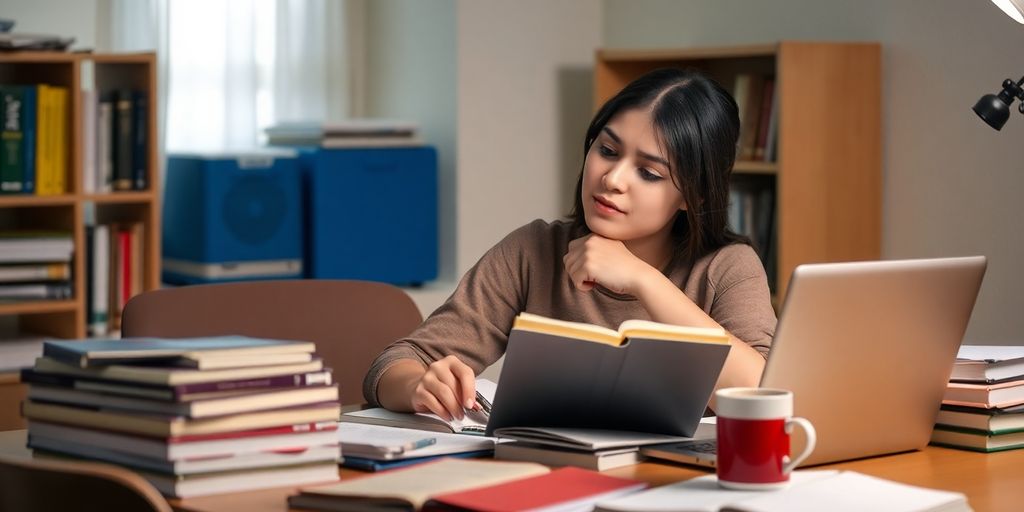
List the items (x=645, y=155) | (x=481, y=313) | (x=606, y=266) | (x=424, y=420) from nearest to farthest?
1. (x=424, y=420)
2. (x=606, y=266)
3. (x=645, y=155)
4. (x=481, y=313)

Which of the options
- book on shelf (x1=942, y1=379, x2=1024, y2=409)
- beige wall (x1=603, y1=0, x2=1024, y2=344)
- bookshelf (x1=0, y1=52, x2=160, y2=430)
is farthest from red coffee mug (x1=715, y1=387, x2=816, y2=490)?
bookshelf (x1=0, y1=52, x2=160, y2=430)

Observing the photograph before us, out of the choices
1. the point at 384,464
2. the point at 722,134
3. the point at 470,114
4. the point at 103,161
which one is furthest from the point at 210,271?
the point at 384,464

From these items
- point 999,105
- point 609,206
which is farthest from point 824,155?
point 609,206

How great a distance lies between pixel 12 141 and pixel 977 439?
2447 millimetres

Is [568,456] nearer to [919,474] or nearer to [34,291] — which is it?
[919,474]

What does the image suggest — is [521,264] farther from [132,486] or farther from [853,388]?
[132,486]

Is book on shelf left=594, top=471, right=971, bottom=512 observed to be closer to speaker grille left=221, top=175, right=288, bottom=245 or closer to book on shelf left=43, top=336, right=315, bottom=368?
book on shelf left=43, top=336, right=315, bottom=368

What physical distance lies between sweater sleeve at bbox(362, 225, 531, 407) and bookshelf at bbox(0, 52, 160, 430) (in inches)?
62.5

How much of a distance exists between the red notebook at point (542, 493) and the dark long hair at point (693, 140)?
2.31 feet

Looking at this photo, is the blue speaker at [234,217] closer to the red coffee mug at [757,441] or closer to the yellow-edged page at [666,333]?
the yellow-edged page at [666,333]

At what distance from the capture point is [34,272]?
320 cm

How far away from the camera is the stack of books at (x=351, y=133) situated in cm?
367

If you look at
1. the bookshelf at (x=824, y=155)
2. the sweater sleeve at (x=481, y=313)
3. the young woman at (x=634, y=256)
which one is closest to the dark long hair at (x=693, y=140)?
the young woman at (x=634, y=256)

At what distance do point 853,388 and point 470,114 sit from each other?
260 cm
